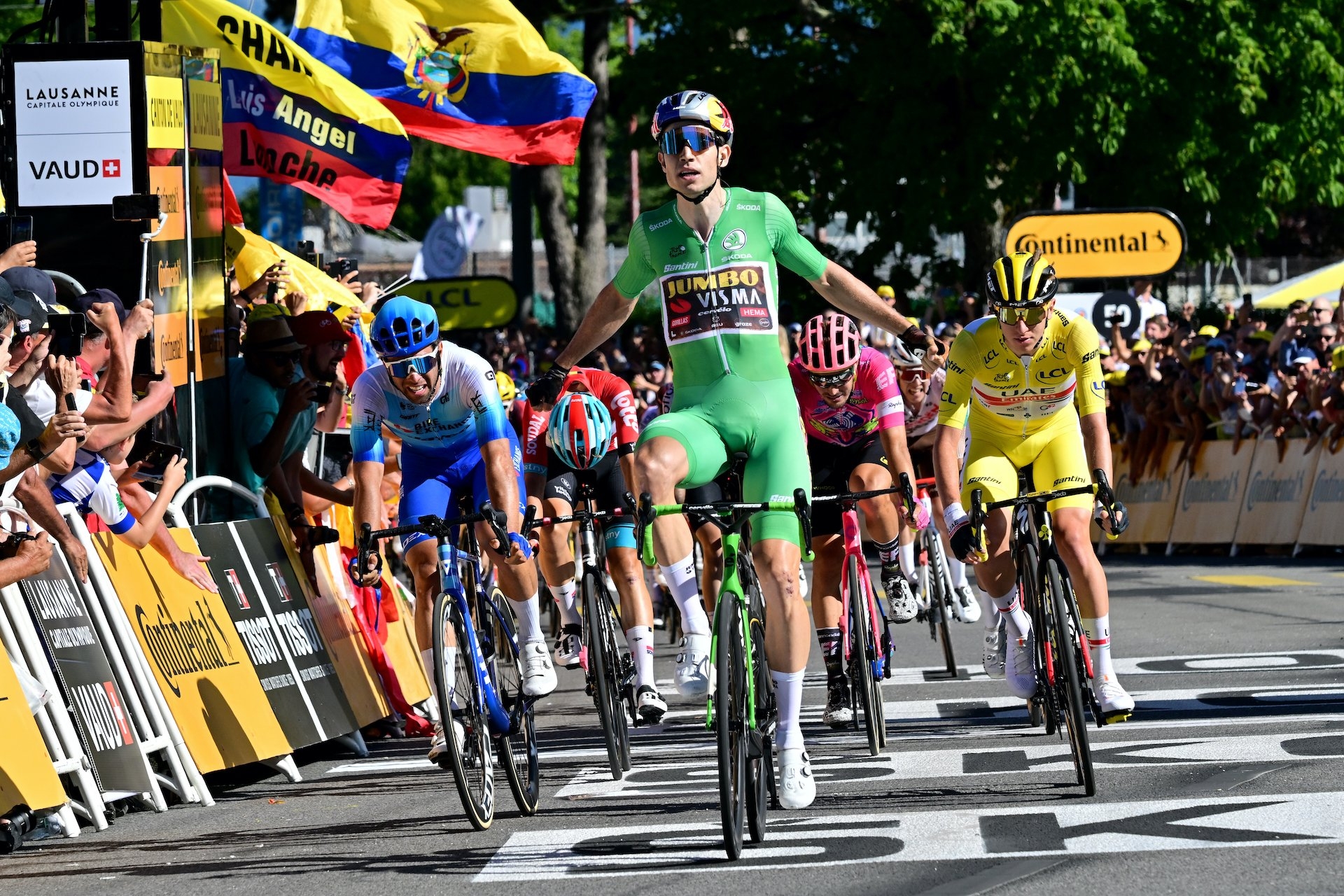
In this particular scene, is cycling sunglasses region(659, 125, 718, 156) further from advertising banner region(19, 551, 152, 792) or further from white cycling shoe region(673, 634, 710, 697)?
advertising banner region(19, 551, 152, 792)

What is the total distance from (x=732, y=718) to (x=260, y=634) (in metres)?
4.09

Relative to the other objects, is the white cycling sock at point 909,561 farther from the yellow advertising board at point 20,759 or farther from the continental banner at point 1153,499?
the continental banner at point 1153,499

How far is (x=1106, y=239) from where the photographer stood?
2547cm

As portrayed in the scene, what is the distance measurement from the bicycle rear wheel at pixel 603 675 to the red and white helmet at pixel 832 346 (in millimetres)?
1858

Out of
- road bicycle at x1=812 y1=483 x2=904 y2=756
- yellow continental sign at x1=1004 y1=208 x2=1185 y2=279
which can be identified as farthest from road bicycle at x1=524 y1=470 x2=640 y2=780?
yellow continental sign at x1=1004 y1=208 x2=1185 y2=279

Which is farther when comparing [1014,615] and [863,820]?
[1014,615]

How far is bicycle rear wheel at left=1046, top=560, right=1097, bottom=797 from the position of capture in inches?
311

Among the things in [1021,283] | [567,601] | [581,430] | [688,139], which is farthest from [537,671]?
[1021,283]

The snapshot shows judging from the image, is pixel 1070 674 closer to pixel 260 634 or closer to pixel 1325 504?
pixel 260 634

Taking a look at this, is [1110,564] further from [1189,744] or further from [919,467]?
[1189,744]

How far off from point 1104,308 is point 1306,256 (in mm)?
41174

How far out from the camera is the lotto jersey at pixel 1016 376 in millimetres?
9484

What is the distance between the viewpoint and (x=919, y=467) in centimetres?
1511

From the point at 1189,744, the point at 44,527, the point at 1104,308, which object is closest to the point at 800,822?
the point at 1189,744
